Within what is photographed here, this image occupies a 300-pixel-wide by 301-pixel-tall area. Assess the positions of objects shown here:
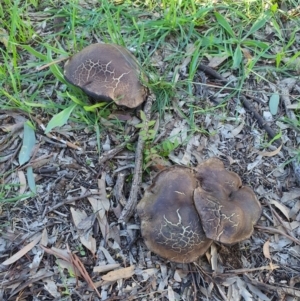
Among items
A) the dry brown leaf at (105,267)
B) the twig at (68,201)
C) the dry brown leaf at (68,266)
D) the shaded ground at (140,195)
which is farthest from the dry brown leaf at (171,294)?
the twig at (68,201)

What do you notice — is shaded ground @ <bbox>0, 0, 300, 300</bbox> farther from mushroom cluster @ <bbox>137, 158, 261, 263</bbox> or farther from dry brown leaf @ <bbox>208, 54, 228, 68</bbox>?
mushroom cluster @ <bbox>137, 158, 261, 263</bbox>

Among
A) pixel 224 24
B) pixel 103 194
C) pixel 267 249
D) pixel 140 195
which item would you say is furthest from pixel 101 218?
pixel 224 24

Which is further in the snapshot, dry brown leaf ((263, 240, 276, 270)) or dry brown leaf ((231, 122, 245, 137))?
dry brown leaf ((231, 122, 245, 137))

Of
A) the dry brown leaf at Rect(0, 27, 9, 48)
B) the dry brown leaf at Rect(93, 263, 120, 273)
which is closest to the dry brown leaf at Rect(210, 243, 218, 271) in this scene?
the dry brown leaf at Rect(93, 263, 120, 273)

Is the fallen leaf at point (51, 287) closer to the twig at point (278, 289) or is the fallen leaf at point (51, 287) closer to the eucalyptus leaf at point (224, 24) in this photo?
the twig at point (278, 289)

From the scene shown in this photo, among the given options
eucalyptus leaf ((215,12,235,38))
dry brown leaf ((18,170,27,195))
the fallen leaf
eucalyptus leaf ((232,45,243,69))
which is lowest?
the fallen leaf

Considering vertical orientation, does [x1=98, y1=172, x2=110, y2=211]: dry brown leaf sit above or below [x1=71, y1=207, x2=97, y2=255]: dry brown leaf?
above

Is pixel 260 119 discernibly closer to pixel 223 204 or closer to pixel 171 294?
pixel 223 204

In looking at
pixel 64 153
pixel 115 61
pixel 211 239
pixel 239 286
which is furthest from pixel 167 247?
pixel 115 61
